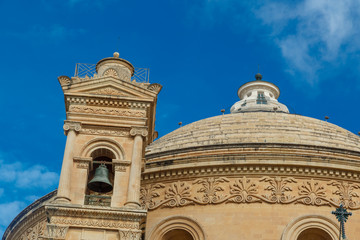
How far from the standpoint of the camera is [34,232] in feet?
87.0

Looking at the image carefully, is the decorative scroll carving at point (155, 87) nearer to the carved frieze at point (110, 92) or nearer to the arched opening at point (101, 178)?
the carved frieze at point (110, 92)

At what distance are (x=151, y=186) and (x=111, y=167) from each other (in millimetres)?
2694

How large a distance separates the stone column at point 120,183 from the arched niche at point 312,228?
5.75 meters

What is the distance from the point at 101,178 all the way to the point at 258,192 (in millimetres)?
5778

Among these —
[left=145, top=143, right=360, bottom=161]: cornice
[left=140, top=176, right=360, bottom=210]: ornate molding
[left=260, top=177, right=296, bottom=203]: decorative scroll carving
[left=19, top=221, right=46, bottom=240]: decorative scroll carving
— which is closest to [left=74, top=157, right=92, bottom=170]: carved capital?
[left=140, top=176, right=360, bottom=210]: ornate molding

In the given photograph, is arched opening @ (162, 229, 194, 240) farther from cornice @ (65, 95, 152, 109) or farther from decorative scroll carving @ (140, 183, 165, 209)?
cornice @ (65, 95, 152, 109)

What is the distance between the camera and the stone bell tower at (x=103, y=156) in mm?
19594

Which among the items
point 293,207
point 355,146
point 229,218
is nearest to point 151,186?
point 229,218

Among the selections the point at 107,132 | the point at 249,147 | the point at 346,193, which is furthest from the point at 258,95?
the point at 107,132

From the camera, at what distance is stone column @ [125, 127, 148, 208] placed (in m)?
20.2

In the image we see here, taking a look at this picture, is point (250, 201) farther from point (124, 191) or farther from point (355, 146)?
point (355, 146)

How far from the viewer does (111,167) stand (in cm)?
2250

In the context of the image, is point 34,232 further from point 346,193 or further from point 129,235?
point 346,193

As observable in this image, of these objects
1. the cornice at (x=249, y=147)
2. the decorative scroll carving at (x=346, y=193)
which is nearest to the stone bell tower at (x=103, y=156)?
the cornice at (x=249, y=147)
